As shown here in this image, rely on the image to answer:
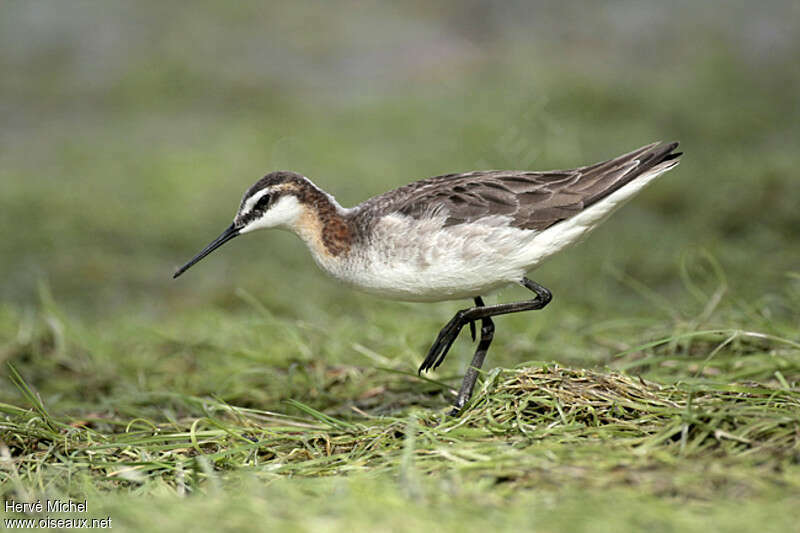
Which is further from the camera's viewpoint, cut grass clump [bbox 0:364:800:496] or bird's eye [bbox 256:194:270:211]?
bird's eye [bbox 256:194:270:211]

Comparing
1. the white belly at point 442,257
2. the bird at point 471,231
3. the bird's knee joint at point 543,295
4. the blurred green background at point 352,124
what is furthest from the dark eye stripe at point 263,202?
the blurred green background at point 352,124

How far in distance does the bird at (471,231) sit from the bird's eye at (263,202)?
1.19 ft

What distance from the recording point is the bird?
420cm

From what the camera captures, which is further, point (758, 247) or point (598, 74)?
point (598, 74)

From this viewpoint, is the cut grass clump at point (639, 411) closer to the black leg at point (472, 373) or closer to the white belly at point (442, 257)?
the black leg at point (472, 373)

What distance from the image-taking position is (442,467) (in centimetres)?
336

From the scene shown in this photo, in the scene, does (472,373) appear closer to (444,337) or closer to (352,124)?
(444,337)

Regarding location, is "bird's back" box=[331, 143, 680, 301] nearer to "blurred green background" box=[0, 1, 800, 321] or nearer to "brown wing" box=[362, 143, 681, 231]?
"brown wing" box=[362, 143, 681, 231]

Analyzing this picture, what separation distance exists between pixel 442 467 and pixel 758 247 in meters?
5.07

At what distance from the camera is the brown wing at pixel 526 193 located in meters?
4.27

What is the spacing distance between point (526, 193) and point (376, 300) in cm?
349

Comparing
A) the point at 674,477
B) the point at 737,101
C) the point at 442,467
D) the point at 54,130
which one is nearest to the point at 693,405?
the point at 674,477

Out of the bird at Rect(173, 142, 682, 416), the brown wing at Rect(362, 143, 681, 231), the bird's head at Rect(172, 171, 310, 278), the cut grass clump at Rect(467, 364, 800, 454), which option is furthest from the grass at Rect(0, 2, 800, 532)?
the brown wing at Rect(362, 143, 681, 231)

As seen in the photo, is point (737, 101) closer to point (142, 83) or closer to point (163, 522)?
point (142, 83)
